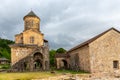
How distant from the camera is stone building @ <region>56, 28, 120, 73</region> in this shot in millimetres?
30625

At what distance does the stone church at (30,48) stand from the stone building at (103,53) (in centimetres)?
855

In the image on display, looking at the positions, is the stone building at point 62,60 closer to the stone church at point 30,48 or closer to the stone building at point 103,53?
the stone church at point 30,48

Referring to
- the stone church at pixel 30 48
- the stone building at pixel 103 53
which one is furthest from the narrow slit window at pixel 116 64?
the stone church at pixel 30 48

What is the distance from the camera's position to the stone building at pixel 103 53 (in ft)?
100

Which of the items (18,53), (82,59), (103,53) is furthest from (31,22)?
(103,53)

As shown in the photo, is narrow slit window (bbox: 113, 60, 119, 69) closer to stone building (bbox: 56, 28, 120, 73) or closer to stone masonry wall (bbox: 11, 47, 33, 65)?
stone building (bbox: 56, 28, 120, 73)

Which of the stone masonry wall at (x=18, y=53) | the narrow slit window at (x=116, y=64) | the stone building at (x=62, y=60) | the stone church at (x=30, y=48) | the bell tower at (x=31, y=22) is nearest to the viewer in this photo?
the narrow slit window at (x=116, y=64)

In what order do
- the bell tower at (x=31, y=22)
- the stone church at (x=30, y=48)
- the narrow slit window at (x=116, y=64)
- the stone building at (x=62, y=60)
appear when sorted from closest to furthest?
the narrow slit window at (x=116, y=64), the stone church at (x=30, y=48), the bell tower at (x=31, y=22), the stone building at (x=62, y=60)

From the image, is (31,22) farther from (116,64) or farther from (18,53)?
(116,64)

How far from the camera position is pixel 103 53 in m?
31.2

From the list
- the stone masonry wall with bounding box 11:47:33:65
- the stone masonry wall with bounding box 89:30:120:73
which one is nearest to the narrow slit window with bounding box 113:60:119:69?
the stone masonry wall with bounding box 89:30:120:73

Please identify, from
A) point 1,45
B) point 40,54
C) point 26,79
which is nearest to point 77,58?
point 40,54

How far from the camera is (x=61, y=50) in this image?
71.5 metres

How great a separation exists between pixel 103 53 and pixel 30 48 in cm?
1372
